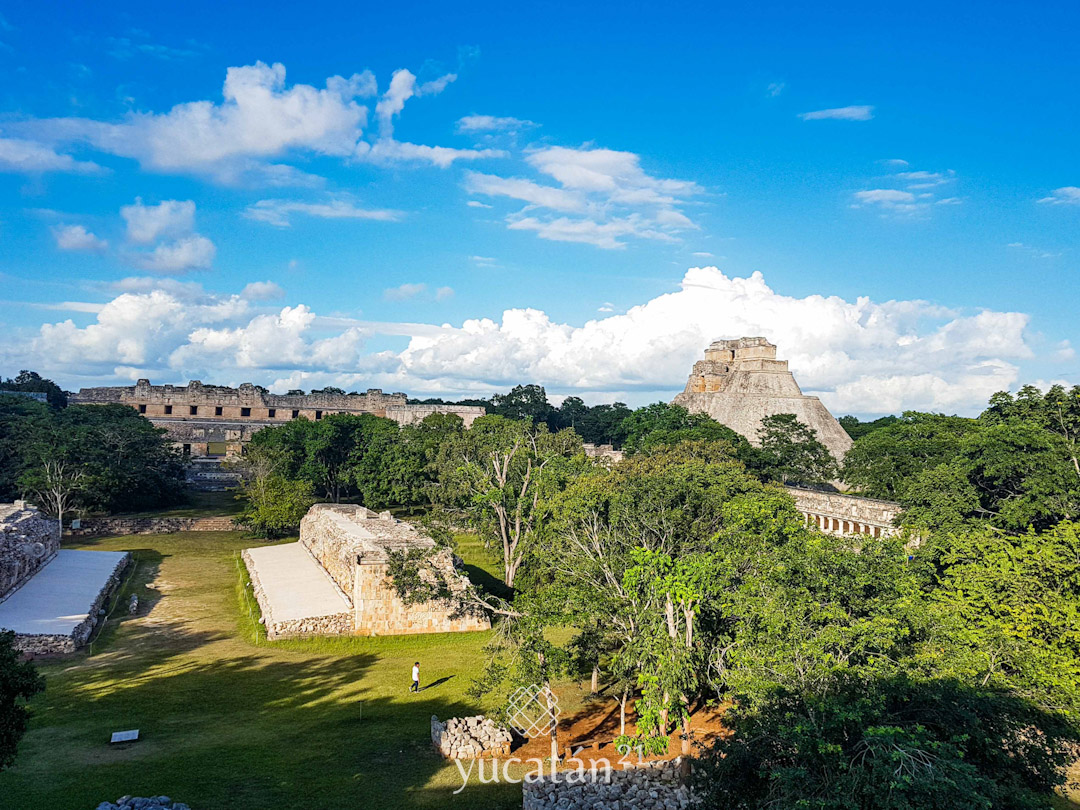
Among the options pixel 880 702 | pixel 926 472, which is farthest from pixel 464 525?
pixel 880 702

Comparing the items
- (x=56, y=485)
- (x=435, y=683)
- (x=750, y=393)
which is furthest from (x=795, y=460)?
(x=56, y=485)

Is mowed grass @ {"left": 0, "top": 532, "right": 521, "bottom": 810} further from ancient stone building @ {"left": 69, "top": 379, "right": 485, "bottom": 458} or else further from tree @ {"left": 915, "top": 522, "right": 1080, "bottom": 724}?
ancient stone building @ {"left": 69, "top": 379, "right": 485, "bottom": 458}

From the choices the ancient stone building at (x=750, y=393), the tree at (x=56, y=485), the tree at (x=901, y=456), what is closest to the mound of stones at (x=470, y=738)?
the tree at (x=901, y=456)

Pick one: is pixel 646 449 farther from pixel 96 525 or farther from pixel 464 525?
pixel 96 525

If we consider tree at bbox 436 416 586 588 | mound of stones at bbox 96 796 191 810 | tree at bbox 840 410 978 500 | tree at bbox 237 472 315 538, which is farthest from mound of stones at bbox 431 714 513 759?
tree at bbox 237 472 315 538

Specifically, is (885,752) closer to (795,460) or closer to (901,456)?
(901,456)
